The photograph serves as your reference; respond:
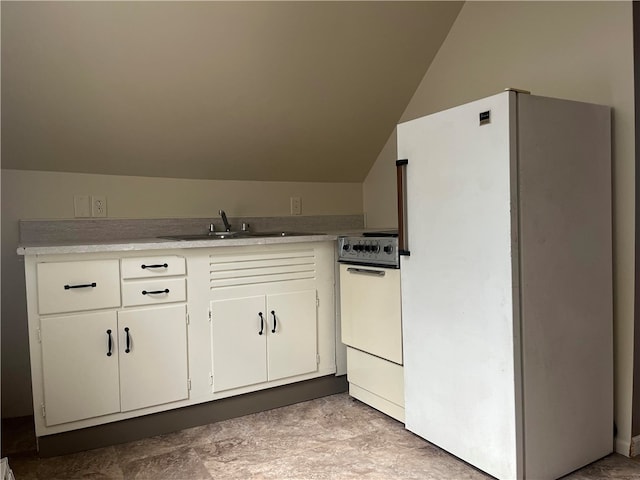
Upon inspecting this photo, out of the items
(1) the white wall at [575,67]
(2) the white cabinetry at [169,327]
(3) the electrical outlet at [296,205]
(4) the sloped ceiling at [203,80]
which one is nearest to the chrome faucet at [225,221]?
(4) the sloped ceiling at [203,80]

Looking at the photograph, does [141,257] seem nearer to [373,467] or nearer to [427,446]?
[373,467]

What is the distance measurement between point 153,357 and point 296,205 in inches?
58.5

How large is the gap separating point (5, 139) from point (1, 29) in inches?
23.0

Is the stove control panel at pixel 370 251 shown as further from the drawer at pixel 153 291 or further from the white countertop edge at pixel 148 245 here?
the drawer at pixel 153 291

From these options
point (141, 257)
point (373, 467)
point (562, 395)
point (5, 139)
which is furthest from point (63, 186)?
point (562, 395)

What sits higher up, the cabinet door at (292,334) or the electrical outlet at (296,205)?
the electrical outlet at (296,205)

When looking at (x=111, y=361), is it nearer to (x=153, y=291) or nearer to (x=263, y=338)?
(x=153, y=291)

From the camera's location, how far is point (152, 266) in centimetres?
239

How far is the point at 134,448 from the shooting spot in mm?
2314

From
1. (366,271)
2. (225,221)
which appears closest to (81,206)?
(225,221)

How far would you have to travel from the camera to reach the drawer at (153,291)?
234 cm

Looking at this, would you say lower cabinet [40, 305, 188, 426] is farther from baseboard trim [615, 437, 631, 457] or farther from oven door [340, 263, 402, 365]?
baseboard trim [615, 437, 631, 457]

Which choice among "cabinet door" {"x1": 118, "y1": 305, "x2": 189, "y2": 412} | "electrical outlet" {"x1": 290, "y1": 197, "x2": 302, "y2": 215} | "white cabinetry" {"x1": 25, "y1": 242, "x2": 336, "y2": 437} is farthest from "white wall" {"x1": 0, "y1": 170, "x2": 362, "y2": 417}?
"cabinet door" {"x1": 118, "y1": 305, "x2": 189, "y2": 412}

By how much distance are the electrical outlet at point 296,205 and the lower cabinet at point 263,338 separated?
2.70 ft
